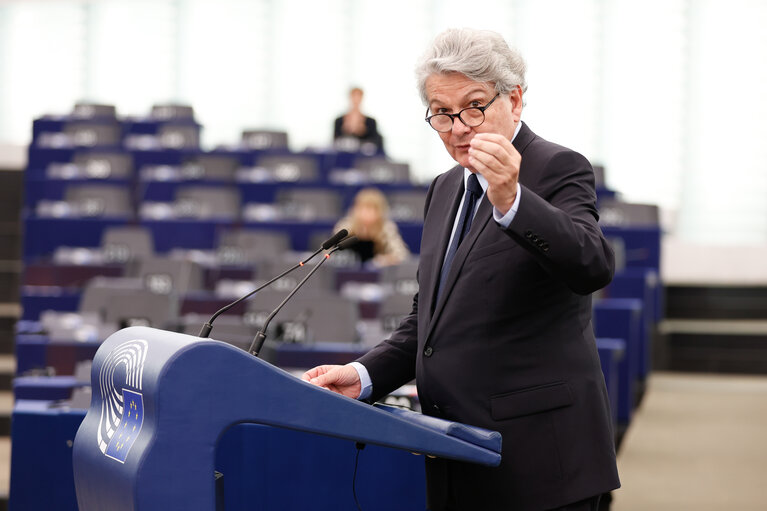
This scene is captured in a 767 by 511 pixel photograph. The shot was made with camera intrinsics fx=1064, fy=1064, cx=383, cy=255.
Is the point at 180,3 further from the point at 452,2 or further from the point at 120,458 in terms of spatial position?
the point at 120,458

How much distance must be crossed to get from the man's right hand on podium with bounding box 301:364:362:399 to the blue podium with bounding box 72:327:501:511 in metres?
0.23

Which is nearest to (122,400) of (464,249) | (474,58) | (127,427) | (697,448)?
(127,427)

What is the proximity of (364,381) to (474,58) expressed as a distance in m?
0.54

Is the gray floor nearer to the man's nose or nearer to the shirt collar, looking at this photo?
the shirt collar

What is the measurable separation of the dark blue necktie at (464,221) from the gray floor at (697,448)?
2600mm

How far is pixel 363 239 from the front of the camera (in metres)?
6.14

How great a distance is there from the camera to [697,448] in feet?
16.6

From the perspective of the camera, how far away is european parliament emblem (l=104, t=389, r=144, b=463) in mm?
1365

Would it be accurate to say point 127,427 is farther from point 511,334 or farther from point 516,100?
point 516,100

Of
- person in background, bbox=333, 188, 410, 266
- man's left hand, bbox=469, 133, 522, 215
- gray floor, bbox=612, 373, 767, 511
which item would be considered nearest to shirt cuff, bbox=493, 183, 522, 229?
man's left hand, bbox=469, 133, 522, 215

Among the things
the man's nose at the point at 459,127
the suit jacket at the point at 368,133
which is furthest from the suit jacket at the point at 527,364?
the suit jacket at the point at 368,133

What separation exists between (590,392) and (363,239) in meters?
4.69

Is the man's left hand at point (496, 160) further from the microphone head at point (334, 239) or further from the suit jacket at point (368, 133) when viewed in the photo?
the suit jacket at point (368, 133)

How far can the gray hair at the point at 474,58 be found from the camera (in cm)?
146
